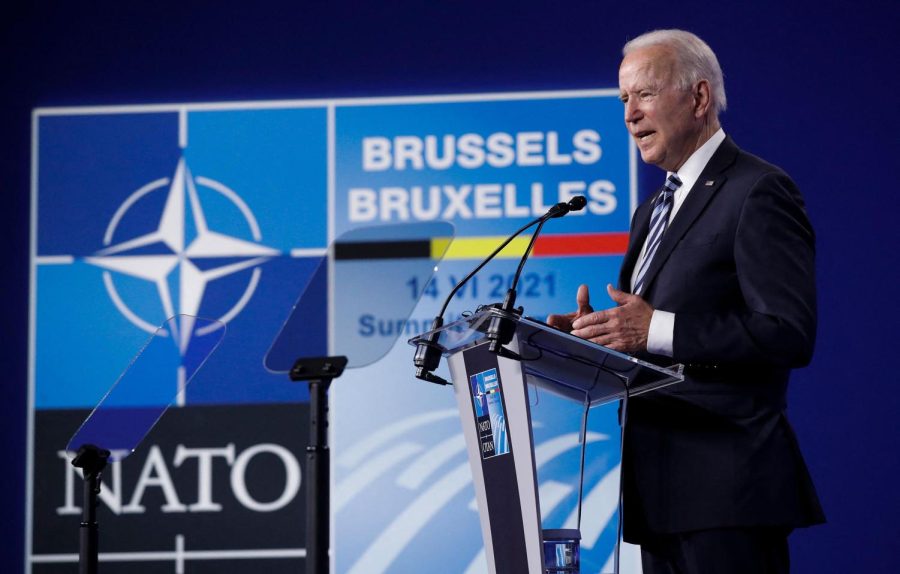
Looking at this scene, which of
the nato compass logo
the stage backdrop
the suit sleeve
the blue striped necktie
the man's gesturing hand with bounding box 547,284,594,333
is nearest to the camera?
the suit sleeve

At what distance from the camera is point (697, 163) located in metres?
2.33

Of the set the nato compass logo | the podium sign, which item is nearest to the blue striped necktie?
the podium sign

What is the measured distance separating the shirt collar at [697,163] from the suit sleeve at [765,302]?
23 cm

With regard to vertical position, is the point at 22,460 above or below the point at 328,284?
below

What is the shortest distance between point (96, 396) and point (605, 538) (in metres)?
2.93

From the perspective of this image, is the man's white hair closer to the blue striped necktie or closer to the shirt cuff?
the blue striped necktie

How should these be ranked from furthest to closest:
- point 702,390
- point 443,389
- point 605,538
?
1. point 443,389
2. point 702,390
3. point 605,538

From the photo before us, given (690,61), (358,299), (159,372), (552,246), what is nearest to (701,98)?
(690,61)

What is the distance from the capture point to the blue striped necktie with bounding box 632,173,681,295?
90.0 inches

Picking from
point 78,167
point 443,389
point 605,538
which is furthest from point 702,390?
point 78,167

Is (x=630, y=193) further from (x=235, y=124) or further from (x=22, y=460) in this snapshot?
(x=22, y=460)

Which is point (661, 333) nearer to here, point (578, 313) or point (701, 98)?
point (578, 313)

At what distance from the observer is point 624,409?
81.4 inches

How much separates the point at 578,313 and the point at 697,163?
425 mm
